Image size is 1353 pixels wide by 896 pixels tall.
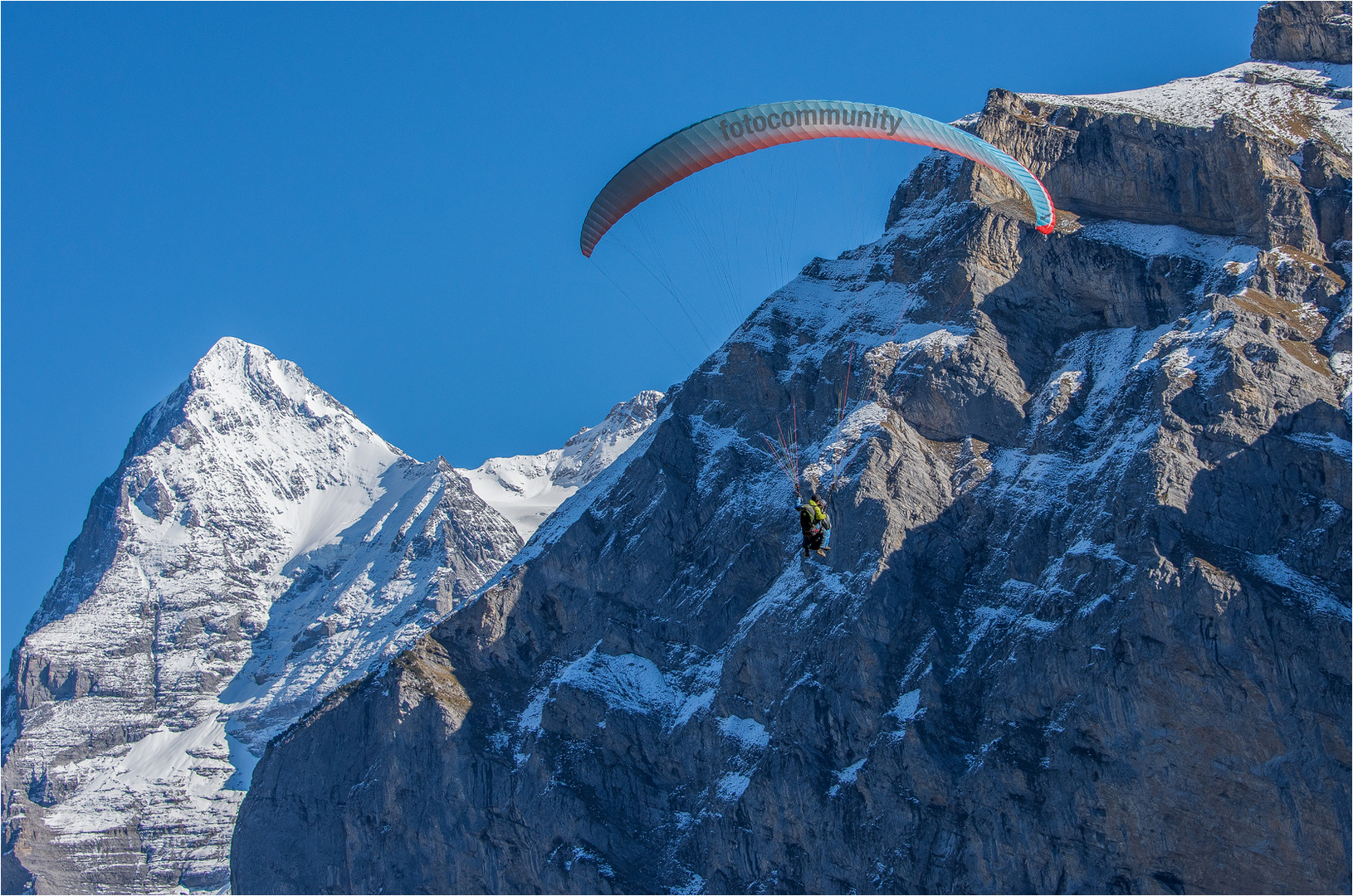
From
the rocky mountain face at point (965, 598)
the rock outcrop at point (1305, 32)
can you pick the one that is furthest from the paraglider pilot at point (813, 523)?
the rock outcrop at point (1305, 32)

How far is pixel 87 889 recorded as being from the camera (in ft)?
586

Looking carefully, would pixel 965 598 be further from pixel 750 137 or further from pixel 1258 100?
pixel 1258 100

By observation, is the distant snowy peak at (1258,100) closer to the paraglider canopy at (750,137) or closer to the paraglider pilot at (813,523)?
the paraglider canopy at (750,137)

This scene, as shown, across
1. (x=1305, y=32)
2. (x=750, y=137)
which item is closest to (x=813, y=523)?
(x=750, y=137)

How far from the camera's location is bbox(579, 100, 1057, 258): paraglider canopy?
6400 cm

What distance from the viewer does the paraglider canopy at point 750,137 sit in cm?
6400

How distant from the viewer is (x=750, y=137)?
64.3 meters

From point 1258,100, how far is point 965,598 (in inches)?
2175

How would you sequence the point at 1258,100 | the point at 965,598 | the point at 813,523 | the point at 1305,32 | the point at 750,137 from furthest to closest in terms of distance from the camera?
the point at 1305,32, the point at 1258,100, the point at 965,598, the point at 750,137, the point at 813,523

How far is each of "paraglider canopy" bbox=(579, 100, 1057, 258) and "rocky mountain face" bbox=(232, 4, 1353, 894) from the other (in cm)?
3507

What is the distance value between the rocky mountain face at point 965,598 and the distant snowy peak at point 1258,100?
46 centimetres

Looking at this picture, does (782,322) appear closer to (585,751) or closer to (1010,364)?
(1010,364)

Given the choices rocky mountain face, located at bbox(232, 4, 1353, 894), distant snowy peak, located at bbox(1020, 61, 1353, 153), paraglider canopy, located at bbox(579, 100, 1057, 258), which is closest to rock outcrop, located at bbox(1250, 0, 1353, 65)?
distant snowy peak, located at bbox(1020, 61, 1353, 153)

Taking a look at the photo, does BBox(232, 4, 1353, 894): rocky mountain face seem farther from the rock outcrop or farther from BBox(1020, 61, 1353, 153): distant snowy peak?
the rock outcrop
